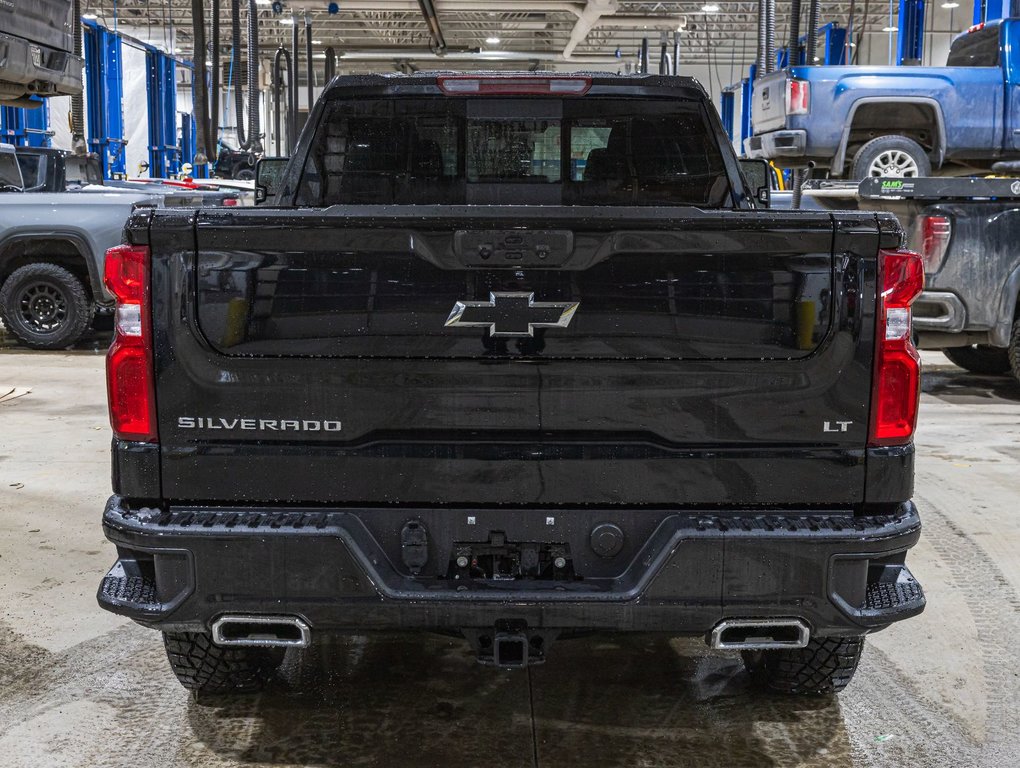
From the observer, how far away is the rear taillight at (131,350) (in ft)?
8.90

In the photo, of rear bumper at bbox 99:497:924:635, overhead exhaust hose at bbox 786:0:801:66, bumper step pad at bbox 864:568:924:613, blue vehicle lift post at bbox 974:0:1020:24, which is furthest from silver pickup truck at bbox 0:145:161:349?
blue vehicle lift post at bbox 974:0:1020:24

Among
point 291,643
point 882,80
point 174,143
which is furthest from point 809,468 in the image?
point 174,143

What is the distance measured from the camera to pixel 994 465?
6.88 meters

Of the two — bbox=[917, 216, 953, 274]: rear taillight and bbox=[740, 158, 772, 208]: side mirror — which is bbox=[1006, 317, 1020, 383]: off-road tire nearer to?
bbox=[917, 216, 953, 274]: rear taillight

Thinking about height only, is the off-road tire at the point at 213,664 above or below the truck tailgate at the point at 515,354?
below

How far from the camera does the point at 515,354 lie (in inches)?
105

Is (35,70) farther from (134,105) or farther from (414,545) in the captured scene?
(134,105)

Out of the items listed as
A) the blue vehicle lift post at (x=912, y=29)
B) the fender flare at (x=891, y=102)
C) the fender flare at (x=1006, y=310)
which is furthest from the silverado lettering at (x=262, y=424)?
the blue vehicle lift post at (x=912, y=29)

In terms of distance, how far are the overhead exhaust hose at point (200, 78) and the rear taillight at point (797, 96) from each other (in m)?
6.43

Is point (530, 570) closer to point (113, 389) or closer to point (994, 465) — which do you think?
point (113, 389)

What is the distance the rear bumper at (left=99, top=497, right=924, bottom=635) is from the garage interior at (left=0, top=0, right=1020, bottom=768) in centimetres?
22

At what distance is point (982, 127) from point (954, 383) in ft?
11.0

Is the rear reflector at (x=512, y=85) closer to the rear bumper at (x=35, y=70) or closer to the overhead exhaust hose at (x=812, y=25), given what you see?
the rear bumper at (x=35, y=70)

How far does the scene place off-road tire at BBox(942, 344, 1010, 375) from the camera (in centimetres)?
1027
